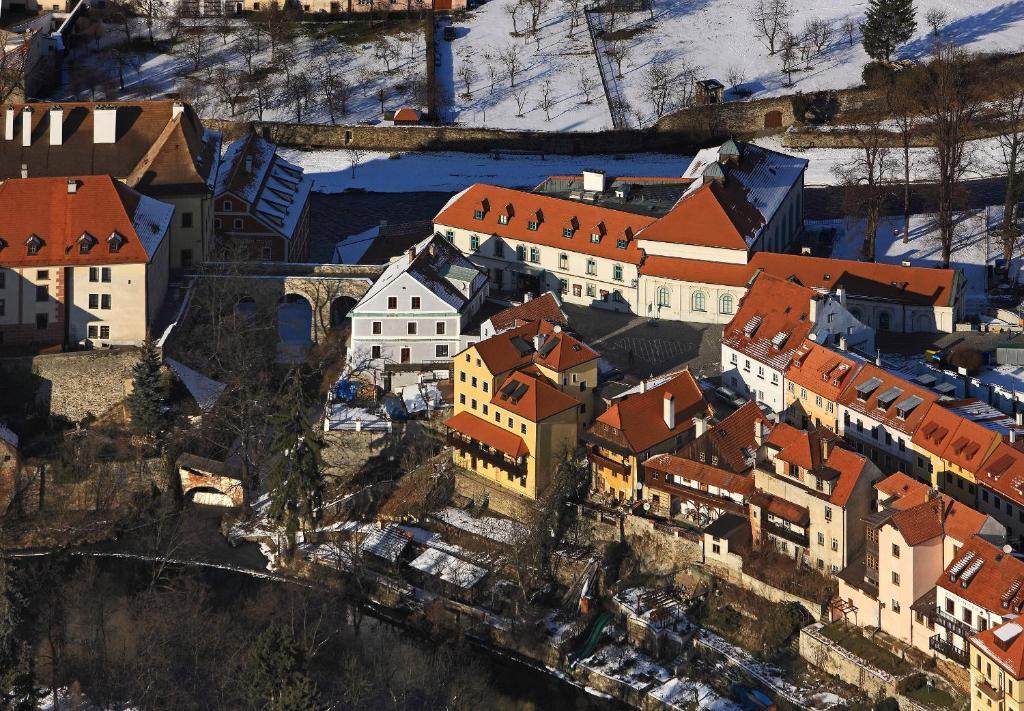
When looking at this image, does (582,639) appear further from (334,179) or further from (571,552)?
(334,179)

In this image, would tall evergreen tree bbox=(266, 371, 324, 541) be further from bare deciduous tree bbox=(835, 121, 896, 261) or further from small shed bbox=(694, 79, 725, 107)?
small shed bbox=(694, 79, 725, 107)

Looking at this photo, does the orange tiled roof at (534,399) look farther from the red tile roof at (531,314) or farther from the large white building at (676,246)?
the large white building at (676,246)

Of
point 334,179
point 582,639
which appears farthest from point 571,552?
point 334,179

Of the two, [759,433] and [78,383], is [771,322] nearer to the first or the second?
[759,433]

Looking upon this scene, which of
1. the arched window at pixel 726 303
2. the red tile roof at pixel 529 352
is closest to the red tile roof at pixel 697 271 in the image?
the arched window at pixel 726 303

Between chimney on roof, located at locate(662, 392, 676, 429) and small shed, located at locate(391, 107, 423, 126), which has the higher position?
small shed, located at locate(391, 107, 423, 126)

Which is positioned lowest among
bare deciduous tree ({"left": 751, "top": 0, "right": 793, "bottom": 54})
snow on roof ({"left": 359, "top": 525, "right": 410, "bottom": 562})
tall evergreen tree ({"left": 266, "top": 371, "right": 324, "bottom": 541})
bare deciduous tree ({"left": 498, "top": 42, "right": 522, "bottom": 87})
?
snow on roof ({"left": 359, "top": 525, "right": 410, "bottom": 562})

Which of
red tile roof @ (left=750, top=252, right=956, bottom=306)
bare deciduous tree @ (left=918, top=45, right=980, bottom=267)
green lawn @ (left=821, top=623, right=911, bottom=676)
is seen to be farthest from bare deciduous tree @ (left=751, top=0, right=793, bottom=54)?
green lawn @ (left=821, top=623, right=911, bottom=676)
